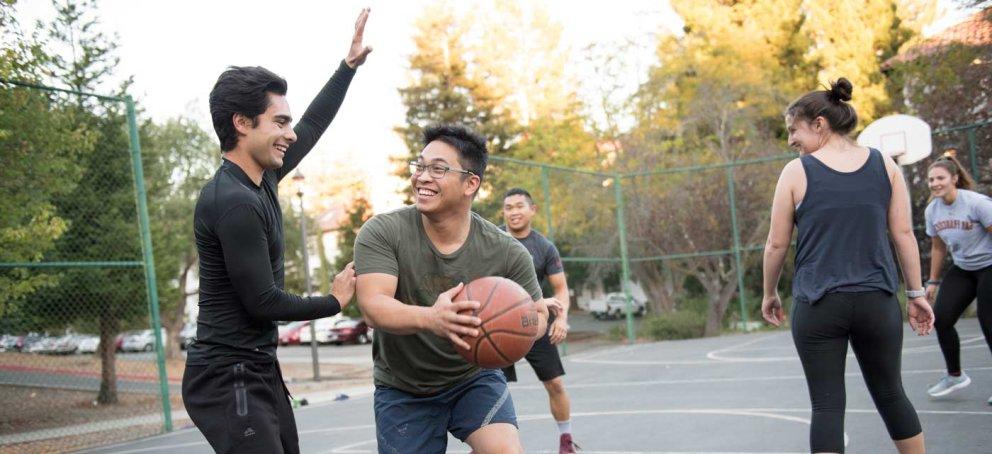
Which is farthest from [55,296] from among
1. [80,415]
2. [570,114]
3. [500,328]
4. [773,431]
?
[570,114]

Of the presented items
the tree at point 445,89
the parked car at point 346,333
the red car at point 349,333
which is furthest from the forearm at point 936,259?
the red car at point 349,333

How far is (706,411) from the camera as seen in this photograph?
7855 mm

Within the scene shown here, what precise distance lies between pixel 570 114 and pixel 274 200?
25.8 m

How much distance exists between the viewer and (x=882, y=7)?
2889 cm

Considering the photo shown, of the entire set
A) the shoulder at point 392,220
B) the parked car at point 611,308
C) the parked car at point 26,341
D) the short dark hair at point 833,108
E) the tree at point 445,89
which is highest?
the tree at point 445,89

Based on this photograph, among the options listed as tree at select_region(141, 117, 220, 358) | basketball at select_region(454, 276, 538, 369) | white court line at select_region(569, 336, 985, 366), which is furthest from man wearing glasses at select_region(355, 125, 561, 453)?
tree at select_region(141, 117, 220, 358)

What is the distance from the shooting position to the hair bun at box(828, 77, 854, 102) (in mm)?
4047

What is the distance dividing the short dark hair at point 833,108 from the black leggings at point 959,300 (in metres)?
3.22

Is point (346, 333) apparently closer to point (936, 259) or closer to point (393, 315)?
point (936, 259)

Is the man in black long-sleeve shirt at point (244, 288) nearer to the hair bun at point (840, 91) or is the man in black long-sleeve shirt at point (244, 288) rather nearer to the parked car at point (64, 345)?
the hair bun at point (840, 91)

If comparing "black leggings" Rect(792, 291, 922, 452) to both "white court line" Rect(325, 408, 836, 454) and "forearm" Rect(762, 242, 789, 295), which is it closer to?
"forearm" Rect(762, 242, 789, 295)

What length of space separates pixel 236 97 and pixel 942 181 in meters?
5.43

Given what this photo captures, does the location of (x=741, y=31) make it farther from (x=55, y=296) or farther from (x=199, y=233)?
(x=199, y=233)

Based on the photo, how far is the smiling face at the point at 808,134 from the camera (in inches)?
161
